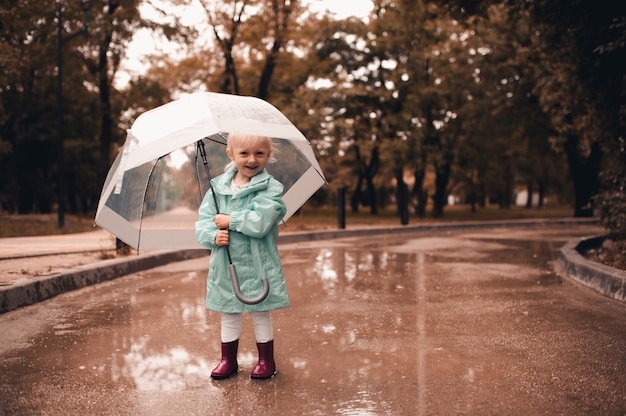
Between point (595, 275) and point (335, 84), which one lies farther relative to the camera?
point (335, 84)

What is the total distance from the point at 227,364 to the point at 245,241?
83cm

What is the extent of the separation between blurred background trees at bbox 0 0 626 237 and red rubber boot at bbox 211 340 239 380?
9379 millimetres

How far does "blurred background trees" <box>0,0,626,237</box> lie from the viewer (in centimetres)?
1856

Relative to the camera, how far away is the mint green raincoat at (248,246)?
434 centimetres

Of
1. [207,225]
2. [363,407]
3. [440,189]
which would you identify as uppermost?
[440,189]

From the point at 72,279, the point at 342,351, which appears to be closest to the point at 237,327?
the point at 342,351

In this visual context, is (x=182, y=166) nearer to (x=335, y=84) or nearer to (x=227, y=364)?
(x=227, y=364)

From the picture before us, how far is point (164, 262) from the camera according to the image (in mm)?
12000

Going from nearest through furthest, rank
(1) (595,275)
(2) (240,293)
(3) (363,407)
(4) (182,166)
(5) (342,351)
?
1. (3) (363,407)
2. (2) (240,293)
3. (5) (342,351)
4. (4) (182,166)
5. (1) (595,275)

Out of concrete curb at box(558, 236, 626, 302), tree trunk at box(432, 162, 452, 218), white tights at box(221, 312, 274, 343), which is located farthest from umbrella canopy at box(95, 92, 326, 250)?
tree trunk at box(432, 162, 452, 218)

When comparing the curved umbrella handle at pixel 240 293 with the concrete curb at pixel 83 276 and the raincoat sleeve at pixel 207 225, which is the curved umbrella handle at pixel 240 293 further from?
the concrete curb at pixel 83 276

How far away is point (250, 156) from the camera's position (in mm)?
4477

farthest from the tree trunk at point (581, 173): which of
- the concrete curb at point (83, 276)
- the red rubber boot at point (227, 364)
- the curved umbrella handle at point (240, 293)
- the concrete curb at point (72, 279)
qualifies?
the curved umbrella handle at point (240, 293)

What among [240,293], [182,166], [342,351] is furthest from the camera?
[182,166]
